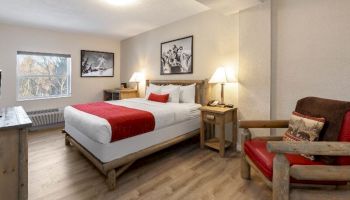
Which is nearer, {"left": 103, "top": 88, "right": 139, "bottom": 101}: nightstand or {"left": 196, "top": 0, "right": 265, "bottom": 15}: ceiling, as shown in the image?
{"left": 196, "top": 0, "right": 265, "bottom": 15}: ceiling

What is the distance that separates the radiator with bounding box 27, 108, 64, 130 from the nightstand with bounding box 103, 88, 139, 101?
126cm

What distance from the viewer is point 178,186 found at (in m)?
2.08

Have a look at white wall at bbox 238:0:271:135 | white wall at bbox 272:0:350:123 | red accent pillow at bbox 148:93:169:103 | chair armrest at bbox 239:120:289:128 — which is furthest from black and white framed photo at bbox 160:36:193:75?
chair armrest at bbox 239:120:289:128

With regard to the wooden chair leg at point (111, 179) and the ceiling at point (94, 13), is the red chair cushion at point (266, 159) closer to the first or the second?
the wooden chair leg at point (111, 179)

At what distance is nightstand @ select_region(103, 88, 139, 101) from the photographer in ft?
16.5

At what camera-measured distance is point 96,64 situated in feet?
17.6

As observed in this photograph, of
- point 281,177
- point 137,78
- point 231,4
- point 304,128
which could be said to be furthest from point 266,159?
point 137,78

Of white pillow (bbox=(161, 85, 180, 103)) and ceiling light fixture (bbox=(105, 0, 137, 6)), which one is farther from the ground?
ceiling light fixture (bbox=(105, 0, 137, 6))

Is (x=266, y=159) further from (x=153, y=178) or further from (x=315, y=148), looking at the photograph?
(x=153, y=178)

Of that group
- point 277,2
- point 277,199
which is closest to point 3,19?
point 277,2

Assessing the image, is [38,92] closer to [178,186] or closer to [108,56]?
[108,56]

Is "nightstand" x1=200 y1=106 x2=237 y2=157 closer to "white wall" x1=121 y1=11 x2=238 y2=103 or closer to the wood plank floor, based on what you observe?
the wood plank floor

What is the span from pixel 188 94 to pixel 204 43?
A: 1016mm

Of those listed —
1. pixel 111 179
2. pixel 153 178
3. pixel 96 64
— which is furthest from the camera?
pixel 96 64
